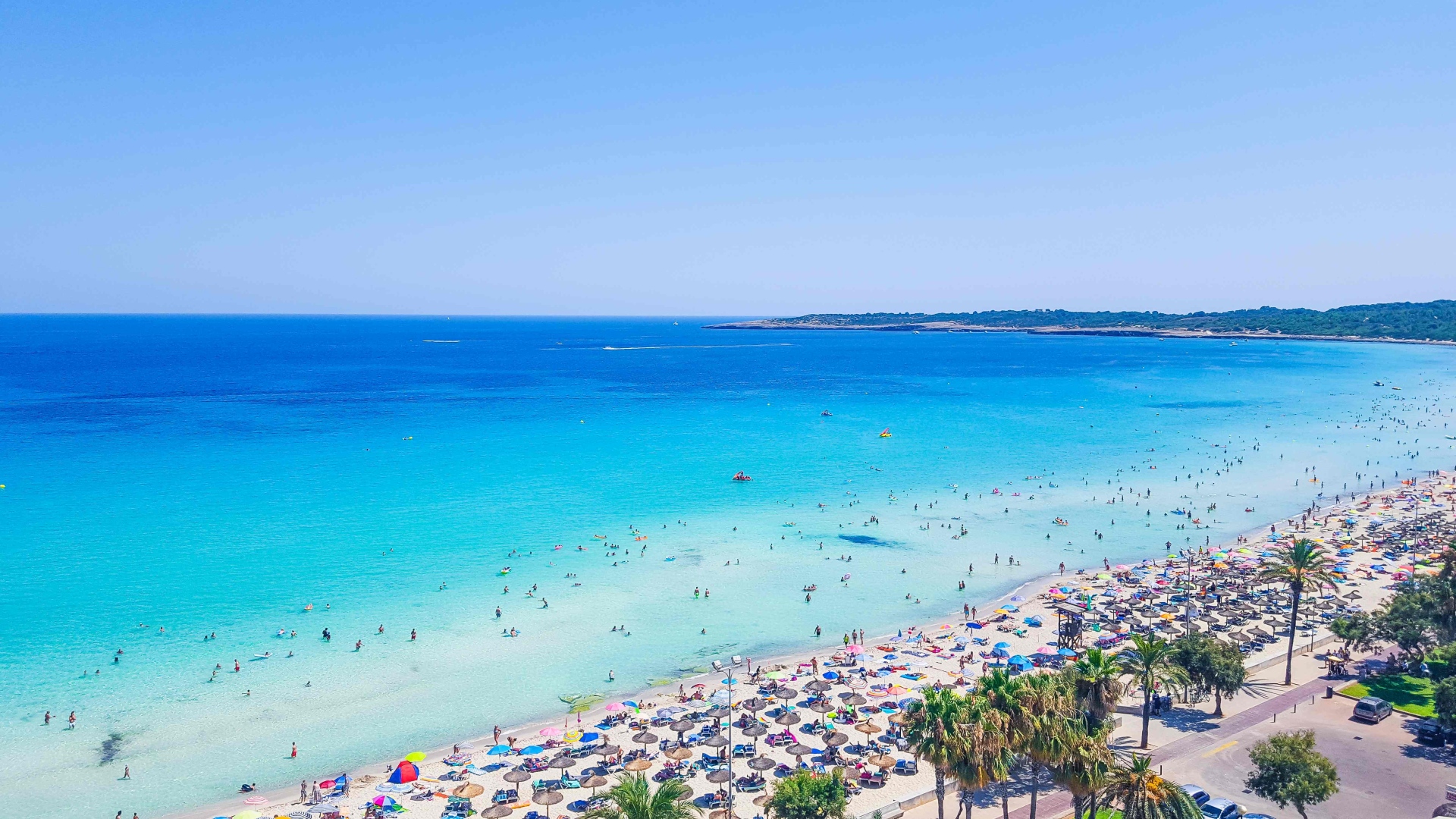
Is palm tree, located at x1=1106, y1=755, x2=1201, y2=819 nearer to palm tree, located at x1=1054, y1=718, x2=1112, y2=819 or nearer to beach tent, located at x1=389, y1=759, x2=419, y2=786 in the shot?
palm tree, located at x1=1054, y1=718, x2=1112, y2=819

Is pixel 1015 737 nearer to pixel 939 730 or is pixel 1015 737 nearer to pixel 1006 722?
pixel 1006 722

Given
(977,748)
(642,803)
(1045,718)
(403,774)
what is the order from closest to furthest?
(642,803), (977,748), (1045,718), (403,774)

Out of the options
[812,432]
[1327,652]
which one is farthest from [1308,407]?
[1327,652]

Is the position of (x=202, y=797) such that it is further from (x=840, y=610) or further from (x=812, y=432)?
(x=812, y=432)

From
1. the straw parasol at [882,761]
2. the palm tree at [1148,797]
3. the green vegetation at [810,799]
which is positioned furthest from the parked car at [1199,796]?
the green vegetation at [810,799]

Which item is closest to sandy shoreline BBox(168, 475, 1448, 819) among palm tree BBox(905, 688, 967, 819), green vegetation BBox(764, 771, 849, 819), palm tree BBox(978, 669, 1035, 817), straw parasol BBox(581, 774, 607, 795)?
straw parasol BBox(581, 774, 607, 795)

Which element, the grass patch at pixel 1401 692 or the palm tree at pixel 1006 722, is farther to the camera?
the grass patch at pixel 1401 692

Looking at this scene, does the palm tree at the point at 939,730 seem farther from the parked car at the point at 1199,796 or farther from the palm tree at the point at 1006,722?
the parked car at the point at 1199,796

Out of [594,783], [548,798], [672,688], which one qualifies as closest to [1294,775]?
[594,783]
